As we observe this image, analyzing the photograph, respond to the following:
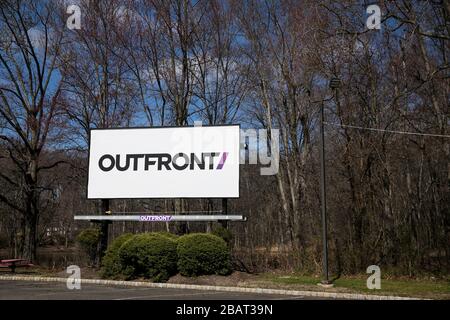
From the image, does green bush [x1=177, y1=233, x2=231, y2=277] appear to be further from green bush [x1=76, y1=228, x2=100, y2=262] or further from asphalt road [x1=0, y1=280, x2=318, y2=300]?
green bush [x1=76, y1=228, x2=100, y2=262]

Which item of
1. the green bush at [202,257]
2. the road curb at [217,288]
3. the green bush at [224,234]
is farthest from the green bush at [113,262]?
the green bush at [224,234]

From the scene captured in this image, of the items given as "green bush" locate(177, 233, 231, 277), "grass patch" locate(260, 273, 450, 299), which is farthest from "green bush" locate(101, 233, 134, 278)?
"grass patch" locate(260, 273, 450, 299)

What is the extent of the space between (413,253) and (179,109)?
1402 cm

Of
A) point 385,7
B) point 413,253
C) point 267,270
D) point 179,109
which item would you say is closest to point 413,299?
point 413,253

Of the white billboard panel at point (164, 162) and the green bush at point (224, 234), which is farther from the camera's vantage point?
the white billboard panel at point (164, 162)

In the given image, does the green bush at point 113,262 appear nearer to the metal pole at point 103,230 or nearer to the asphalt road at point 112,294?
the metal pole at point 103,230

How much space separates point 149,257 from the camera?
1870cm

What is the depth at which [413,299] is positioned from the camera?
13.3 metres

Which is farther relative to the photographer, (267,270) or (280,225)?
(280,225)

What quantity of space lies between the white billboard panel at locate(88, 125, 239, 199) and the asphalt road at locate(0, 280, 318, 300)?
5.36m

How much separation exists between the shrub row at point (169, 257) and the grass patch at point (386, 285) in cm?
208

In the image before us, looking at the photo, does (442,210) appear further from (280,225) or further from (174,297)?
(174,297)

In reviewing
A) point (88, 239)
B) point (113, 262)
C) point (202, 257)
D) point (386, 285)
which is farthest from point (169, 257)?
point (386, 285)

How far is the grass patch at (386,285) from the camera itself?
14.3 m
